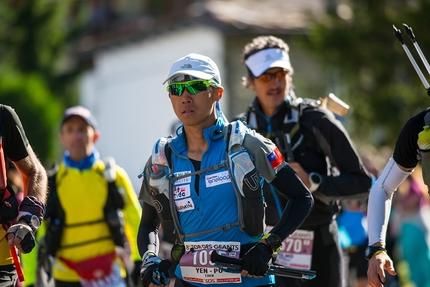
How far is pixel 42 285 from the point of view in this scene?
8.23 m

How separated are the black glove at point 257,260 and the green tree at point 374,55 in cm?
1403

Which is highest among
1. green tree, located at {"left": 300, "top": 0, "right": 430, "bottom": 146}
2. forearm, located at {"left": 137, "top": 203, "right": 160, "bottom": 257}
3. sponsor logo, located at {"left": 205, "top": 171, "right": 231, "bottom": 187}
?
A: green tree, located at {"left": 300, "top": 0, "right": 430, "bottom": 146}

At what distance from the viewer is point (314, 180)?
6.38 meters

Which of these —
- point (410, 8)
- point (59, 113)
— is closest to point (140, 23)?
point (59, 113)

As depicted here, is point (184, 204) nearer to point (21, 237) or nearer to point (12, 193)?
point (21, 237)

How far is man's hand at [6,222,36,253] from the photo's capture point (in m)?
5.18

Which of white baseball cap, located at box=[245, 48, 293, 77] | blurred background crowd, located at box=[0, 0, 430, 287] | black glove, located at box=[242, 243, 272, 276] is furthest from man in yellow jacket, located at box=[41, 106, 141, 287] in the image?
black glove, located at box=[242, 243, 272, 276]

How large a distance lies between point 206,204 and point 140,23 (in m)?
26.1

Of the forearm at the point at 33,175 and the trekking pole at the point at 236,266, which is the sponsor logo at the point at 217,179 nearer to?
the trekking pole at the point at 236,266

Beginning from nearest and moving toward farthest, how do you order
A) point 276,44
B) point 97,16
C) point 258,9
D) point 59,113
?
1. point 276,44
2. point 258,9
3. point 59,113
4. point 97,16

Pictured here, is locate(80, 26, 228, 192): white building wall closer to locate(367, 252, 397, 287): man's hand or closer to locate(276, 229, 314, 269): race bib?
locate(276, 229, 314, 269): race bib

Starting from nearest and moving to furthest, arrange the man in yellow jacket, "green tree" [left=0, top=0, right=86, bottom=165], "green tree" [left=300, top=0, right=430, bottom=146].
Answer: the man in yellow jacket → "green tree" [left=300, top=0, right=430, bottom=146] → "green tree" [left=0, top=0, right=86, bottom=165]

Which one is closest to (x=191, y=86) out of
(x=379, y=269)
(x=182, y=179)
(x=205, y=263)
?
(x=182, y=179)

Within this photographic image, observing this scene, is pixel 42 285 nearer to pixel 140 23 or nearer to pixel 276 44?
pixel 276 44
